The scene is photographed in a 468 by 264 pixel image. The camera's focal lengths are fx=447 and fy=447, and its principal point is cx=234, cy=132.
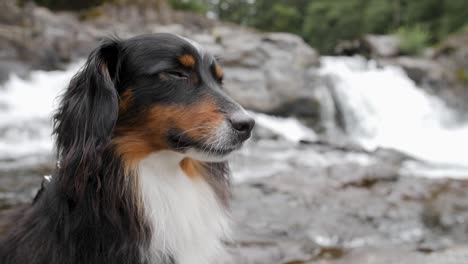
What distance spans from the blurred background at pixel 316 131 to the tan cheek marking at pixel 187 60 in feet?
1.47

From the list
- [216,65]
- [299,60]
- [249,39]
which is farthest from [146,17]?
[216,65]

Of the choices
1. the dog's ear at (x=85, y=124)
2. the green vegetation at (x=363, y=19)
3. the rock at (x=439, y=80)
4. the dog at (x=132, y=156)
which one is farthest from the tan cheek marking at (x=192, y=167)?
the green vegetation at (x=363, y=19)

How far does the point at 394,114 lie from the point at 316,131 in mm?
3407

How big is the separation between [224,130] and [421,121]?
13410 millimetres

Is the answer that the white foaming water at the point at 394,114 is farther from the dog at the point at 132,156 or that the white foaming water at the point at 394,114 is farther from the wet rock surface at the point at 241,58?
the dog at the point at 132,156

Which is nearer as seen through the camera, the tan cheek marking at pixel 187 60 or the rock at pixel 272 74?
the tan cheek marking at pixel 187 60

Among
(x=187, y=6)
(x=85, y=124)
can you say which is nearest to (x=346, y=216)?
(x=85, y=124)

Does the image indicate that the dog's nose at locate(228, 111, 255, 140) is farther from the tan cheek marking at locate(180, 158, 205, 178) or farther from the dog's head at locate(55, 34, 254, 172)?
the tan cheek marking at locate(180, 158, 205, 178)

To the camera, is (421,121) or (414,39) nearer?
(421,121)

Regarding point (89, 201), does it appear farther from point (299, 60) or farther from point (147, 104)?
point (299, 60)

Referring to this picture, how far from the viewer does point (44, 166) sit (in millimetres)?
6633

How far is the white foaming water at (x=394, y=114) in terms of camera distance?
12688 millimetres

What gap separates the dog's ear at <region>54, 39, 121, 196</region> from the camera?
2102 millimetres

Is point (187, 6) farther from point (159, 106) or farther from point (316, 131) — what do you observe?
point (159, 106)
